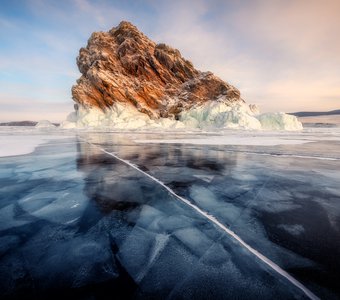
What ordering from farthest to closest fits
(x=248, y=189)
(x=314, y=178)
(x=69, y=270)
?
(x=314, y=178), (x=248, y=189), (x=69, y=270)

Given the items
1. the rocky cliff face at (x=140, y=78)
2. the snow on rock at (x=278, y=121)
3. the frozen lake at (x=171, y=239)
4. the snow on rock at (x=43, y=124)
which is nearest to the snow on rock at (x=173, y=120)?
the snow on rock at (x=278, y=121)

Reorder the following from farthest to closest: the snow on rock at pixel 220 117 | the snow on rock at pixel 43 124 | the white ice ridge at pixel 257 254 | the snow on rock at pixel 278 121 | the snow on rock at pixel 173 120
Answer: the snow on rock at pixel 43 124, the snow on rock at pixel 173 120, the snow on rock at pixel 278 121, the snow on rock at pixel 220 117, the white ice ridge at pixel 257 254

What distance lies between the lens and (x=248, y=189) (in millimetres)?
4203

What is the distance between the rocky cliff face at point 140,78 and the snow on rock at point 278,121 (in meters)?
8.80

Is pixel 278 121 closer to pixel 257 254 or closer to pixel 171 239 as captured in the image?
pixel 257 254

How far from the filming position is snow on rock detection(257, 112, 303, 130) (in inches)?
1503

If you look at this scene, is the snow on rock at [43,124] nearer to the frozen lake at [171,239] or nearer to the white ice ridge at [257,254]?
the frozen lake at [171,239]

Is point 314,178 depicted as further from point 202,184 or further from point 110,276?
point 110,276

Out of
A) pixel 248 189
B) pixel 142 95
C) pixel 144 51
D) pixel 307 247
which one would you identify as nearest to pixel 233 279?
pixel 307 247

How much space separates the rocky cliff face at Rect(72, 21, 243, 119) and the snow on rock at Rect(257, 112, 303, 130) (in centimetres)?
880

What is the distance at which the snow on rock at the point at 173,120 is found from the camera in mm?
39875

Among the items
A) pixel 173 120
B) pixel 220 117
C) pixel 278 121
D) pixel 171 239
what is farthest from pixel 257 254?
pixel 173 120

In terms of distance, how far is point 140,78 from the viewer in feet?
173

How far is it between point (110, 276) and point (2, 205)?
8.61ft
